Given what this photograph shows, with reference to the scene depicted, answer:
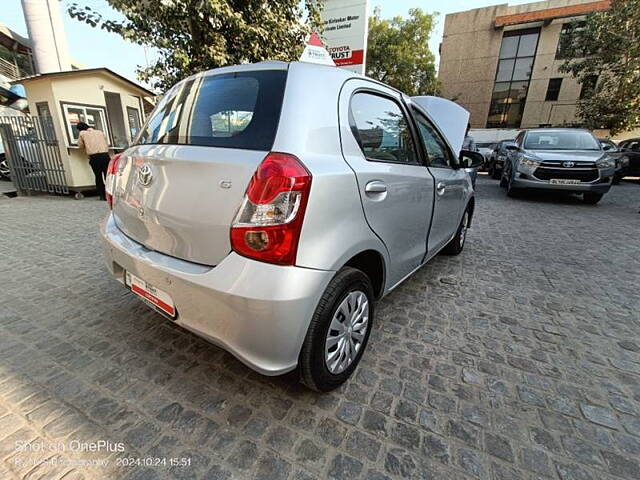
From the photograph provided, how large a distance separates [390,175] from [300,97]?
74 cm

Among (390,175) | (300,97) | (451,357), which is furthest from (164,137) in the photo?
(451,357)

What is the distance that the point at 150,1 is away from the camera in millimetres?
4996

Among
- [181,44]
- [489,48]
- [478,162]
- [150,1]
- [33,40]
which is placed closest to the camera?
[478,162]

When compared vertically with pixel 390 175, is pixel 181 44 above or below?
above

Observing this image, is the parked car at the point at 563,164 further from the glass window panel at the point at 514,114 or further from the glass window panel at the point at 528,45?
the glass window panel at the point at 528,45

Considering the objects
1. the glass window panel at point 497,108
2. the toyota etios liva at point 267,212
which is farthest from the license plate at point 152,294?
the glass window panel at point 497,108

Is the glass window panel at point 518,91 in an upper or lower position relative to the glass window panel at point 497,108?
upper

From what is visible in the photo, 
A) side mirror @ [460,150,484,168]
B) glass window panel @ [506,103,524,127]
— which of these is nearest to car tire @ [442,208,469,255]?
side mirror @ [460,150,484,168]

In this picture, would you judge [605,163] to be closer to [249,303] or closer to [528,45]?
[249,303]

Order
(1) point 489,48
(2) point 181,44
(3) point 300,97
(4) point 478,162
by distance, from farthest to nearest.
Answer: (1) point 489,48
(2) point 181,44
(4) point 478,162
(3) point 300,97

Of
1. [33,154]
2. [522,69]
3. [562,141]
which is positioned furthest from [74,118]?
[522,69]

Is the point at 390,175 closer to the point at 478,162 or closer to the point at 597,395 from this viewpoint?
the point at 597,395

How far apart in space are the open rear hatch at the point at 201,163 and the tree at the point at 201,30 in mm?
4195

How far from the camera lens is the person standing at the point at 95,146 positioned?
666cm
